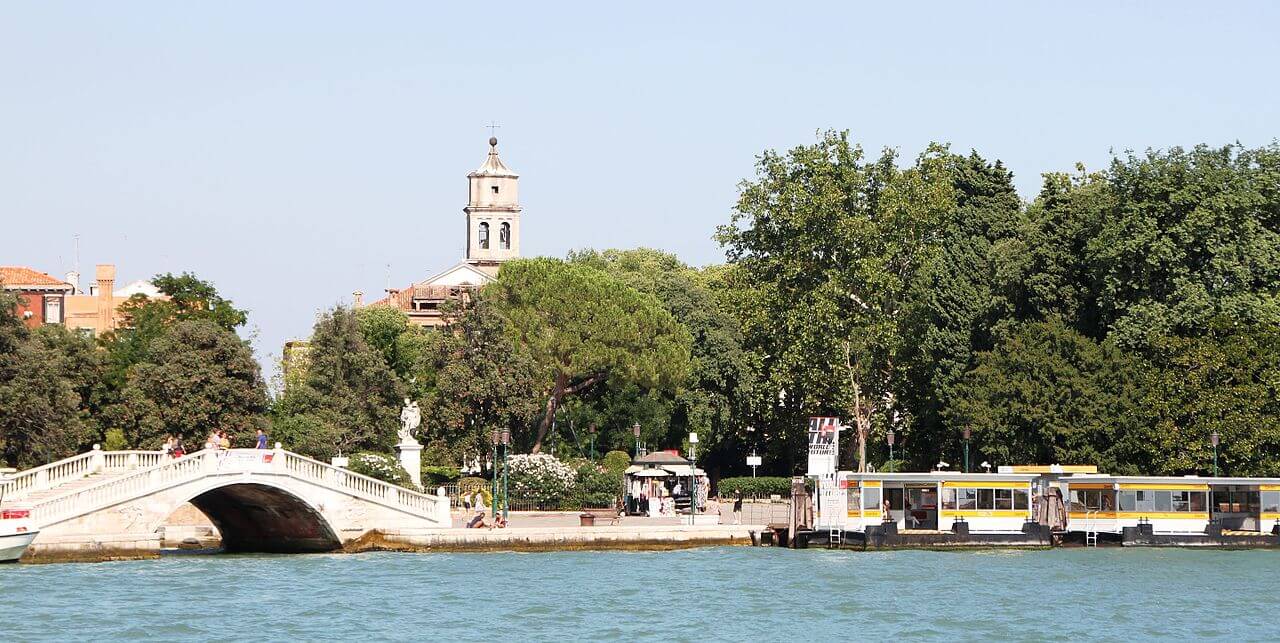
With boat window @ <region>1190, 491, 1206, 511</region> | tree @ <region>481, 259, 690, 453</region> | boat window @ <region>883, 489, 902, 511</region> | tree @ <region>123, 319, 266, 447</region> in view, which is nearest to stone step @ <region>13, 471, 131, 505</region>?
tree @ <region>123, 319, 266, 447</region>

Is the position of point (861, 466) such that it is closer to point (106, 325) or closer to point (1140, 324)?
point (1140, 324)

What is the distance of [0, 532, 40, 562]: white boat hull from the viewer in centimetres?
4597

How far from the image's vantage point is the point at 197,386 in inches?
2623

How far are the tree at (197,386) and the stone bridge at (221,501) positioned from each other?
11515 millimetres

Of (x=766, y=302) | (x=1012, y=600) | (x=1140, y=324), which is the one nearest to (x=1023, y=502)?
(x=1140, y=324)

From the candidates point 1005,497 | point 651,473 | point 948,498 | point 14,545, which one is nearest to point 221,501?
point 14,545

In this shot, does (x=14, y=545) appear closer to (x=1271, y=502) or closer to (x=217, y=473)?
(x=217, y=473)

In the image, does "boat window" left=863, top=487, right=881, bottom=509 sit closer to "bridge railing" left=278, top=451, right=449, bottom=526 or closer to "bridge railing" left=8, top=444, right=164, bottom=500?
"bridge railing" left=278, top=451, right=449, bottom=526

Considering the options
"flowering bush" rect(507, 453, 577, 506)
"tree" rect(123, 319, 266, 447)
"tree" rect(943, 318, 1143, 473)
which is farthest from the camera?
"tree" rect(123, 319, 266, 447)

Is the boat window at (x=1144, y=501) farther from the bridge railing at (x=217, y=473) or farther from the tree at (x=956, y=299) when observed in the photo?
the bridge railing at (x=217, y=473)

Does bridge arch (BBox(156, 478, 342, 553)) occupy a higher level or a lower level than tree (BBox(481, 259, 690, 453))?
lower

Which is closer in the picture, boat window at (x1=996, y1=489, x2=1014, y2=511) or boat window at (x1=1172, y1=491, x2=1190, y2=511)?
boat window at (x1=996, y1=489, x2=1014, y2=511)

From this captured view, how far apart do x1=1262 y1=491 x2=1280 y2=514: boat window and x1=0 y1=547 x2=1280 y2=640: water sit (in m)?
3.73

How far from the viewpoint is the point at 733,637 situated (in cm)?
3875
